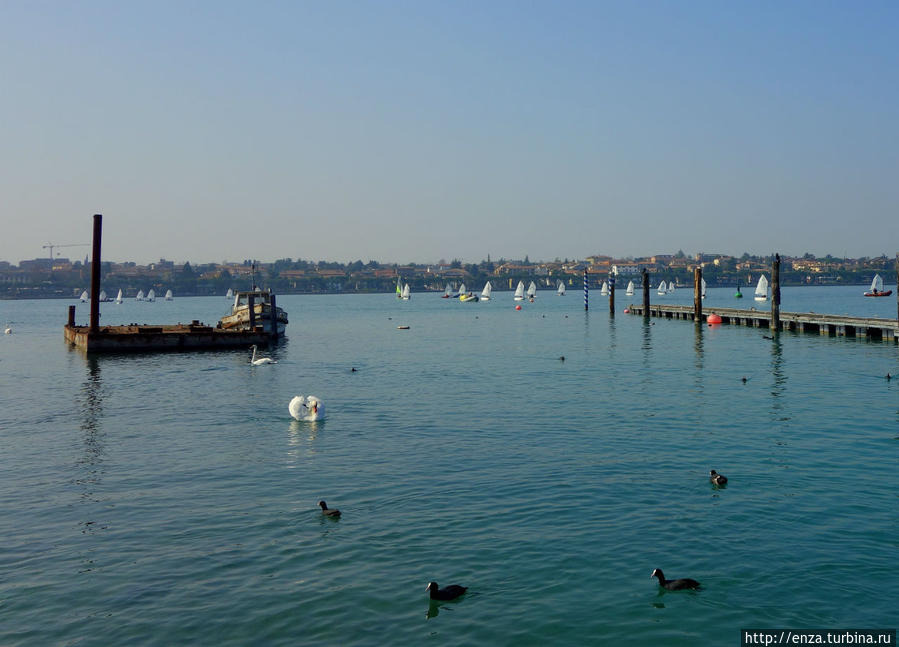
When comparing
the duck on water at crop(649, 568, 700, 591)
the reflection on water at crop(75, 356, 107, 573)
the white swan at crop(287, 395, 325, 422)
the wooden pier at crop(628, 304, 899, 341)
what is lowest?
the reflection on water at crop(75, 356, 107, 573)

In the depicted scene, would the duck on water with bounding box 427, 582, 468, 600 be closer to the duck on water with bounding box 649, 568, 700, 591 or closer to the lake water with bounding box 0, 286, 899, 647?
the lake water with bounding box 0, 286, 899, 647

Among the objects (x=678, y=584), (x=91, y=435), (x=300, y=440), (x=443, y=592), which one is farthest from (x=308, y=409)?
(x=678, y=584)

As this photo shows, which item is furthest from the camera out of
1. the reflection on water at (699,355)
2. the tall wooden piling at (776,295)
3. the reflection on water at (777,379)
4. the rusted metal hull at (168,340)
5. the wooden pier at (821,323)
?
the tall wooden piling at (776,295)

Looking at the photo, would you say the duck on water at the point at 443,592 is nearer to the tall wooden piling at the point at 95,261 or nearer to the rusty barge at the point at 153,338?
the rusty barge at the point at 153,338

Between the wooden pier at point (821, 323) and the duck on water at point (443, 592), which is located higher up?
the wooden pier at point (821, 323)

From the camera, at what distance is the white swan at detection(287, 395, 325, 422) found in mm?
32688

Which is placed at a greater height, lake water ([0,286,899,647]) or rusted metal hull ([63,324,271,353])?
rusted metal hull ([63,324,271,353])

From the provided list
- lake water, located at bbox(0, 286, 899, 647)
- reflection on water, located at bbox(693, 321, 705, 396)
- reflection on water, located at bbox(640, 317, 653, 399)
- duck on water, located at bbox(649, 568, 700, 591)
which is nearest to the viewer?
lake water, located at bbox(0, 286, 899, 647)

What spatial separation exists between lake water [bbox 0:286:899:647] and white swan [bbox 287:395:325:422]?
0.64 metres

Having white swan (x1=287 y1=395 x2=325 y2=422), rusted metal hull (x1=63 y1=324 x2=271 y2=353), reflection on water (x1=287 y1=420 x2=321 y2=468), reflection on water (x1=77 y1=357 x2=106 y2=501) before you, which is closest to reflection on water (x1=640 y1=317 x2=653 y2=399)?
white swan (x1=287 y1=395 x2=325 y2=422)

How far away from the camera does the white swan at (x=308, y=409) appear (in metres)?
32.7

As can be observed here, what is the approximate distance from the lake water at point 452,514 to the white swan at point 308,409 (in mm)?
640

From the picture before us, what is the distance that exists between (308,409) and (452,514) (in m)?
14.8

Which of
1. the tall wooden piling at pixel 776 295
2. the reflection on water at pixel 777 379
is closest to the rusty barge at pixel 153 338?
the reflection on water at pixel 777 379
